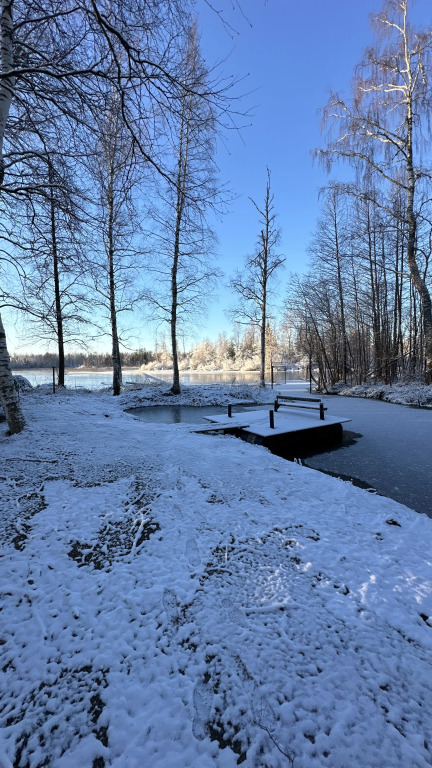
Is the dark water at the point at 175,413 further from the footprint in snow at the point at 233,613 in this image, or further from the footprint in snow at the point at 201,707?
the footprint in snow at the point at 201,707

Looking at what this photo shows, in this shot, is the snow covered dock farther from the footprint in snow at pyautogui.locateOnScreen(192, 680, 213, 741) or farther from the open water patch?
the footprint in snow at pyautogui.locateOnScreen(192, 680, 213, 741)

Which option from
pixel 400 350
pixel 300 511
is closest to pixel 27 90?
pixel 300 511

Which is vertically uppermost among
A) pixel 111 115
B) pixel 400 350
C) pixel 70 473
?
pixel 111 115

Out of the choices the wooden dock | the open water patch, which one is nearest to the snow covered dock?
the wooden dock

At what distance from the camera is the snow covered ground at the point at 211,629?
112 centimetres

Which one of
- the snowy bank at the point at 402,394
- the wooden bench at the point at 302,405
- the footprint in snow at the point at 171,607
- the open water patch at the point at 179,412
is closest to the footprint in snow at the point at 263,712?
the footprint in snow at the point at 171,607

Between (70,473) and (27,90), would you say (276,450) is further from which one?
(27,90)

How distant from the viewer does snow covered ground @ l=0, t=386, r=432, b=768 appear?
1.12m

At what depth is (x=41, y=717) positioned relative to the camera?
118cm

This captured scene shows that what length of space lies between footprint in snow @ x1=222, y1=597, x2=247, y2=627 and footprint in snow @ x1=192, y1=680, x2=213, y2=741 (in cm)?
37

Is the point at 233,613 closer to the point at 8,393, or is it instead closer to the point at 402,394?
the point at 8,393

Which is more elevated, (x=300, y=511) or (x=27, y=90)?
(x=27, y=90)

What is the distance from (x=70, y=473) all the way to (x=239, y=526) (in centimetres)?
226

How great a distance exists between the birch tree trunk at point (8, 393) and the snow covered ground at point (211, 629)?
84.6 inches
